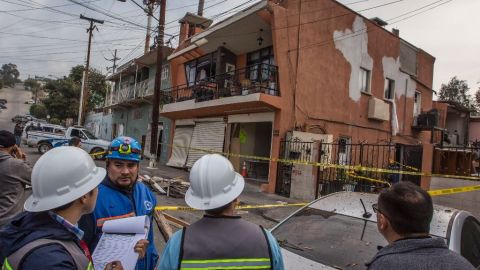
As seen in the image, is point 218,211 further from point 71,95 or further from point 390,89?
point 71,95

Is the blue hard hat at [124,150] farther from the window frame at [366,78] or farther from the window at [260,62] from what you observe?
the window frame at [366,78]

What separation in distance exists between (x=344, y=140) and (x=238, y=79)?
218 inches

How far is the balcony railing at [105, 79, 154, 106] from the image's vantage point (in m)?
25.8

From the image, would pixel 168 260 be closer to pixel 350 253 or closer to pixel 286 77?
pixel 350 253

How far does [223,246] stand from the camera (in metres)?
1.79

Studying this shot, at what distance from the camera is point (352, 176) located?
11.6 metres

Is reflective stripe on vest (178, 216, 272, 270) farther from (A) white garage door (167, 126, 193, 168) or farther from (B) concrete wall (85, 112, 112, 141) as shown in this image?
(B) concrete wall (85, 112, 112, 141)

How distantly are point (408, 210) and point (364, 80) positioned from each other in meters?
16.7

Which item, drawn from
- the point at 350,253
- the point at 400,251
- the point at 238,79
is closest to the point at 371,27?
the point at 238,79

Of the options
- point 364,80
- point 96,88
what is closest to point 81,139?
point 364,80

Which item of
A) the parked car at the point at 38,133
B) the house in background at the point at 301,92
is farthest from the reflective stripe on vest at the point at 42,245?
the parked car at the point at 38,133

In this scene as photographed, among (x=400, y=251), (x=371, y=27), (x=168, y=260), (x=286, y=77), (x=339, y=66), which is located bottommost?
(x=168, y=260)

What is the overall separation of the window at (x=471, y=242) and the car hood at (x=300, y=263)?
1.22 metres

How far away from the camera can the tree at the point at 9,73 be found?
14975 cm
